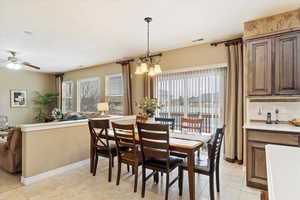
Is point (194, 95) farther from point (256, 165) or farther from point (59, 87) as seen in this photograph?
point (59, 87)

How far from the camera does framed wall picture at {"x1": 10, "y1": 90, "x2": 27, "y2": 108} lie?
22.9ft

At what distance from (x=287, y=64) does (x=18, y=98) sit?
A: 29.4 ft

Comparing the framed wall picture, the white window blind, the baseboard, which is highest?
the white window blind

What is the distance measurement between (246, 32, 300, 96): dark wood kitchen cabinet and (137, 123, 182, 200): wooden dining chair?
1901 millimetres

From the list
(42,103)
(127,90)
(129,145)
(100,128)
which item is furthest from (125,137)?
(42,103)

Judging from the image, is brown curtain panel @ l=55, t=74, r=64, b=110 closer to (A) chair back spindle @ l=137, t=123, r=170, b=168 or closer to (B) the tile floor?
(B) the tile floor

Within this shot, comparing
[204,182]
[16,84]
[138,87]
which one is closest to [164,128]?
[204,182]

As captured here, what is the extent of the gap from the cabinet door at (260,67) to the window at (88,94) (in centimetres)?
535

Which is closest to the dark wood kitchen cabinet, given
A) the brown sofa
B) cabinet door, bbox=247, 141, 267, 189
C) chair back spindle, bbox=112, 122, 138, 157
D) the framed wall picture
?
cabinet door, bbox=247, 141, 267, 189

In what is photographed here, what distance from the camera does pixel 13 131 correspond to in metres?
2.91

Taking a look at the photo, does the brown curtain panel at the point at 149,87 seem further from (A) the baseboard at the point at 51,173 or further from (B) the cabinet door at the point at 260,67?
(B) the cabinet door at the point at 260,67

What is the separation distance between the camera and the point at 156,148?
86.3 inches

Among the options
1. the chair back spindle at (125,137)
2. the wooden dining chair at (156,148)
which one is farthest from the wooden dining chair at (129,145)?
the wooden dining chair at (156,148)

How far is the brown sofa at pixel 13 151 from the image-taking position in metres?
2.89
